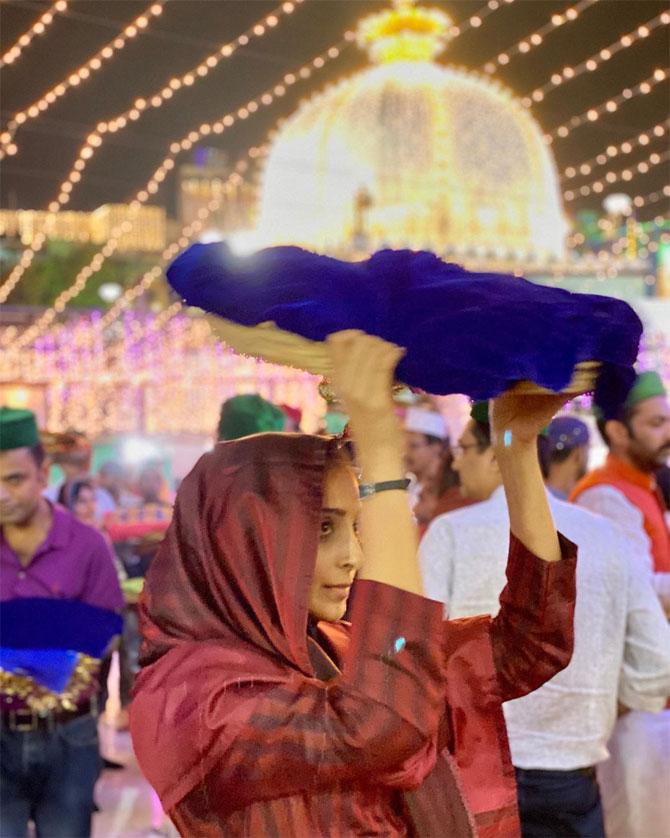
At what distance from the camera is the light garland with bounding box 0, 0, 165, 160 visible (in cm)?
891

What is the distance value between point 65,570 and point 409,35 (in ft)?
98.6

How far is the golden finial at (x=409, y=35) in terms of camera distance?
3155cm

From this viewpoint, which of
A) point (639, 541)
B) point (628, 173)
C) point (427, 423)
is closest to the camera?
point (639, 541)

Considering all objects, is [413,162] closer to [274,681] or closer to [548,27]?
[548,27]

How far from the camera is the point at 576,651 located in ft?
11.0

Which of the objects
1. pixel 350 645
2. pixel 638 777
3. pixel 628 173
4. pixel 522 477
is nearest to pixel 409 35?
pixel 628 173

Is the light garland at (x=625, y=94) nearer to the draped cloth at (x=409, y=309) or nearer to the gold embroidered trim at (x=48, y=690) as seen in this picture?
the gold embroidered trim at (x=48, y=690)

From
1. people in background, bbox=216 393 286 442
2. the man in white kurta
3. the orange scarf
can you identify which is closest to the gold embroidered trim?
people in background, bbox=216 393 286 442

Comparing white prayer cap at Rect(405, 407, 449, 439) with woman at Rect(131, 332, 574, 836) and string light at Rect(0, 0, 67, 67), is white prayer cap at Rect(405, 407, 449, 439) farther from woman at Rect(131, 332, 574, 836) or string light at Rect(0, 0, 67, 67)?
woman at Rect(131, 332, 574, 836)

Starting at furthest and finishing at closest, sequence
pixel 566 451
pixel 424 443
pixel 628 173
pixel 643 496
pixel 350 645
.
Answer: pixel 628 173 → pixel 424 443 → pixel 566 451 → pixel 643 496 → pixel 350 645

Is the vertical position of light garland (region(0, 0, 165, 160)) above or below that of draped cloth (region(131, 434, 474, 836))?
above

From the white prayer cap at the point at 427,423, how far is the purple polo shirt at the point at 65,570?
226 cm

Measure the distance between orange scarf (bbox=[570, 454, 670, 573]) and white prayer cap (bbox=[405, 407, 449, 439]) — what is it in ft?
4.11

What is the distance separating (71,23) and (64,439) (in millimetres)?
4225
